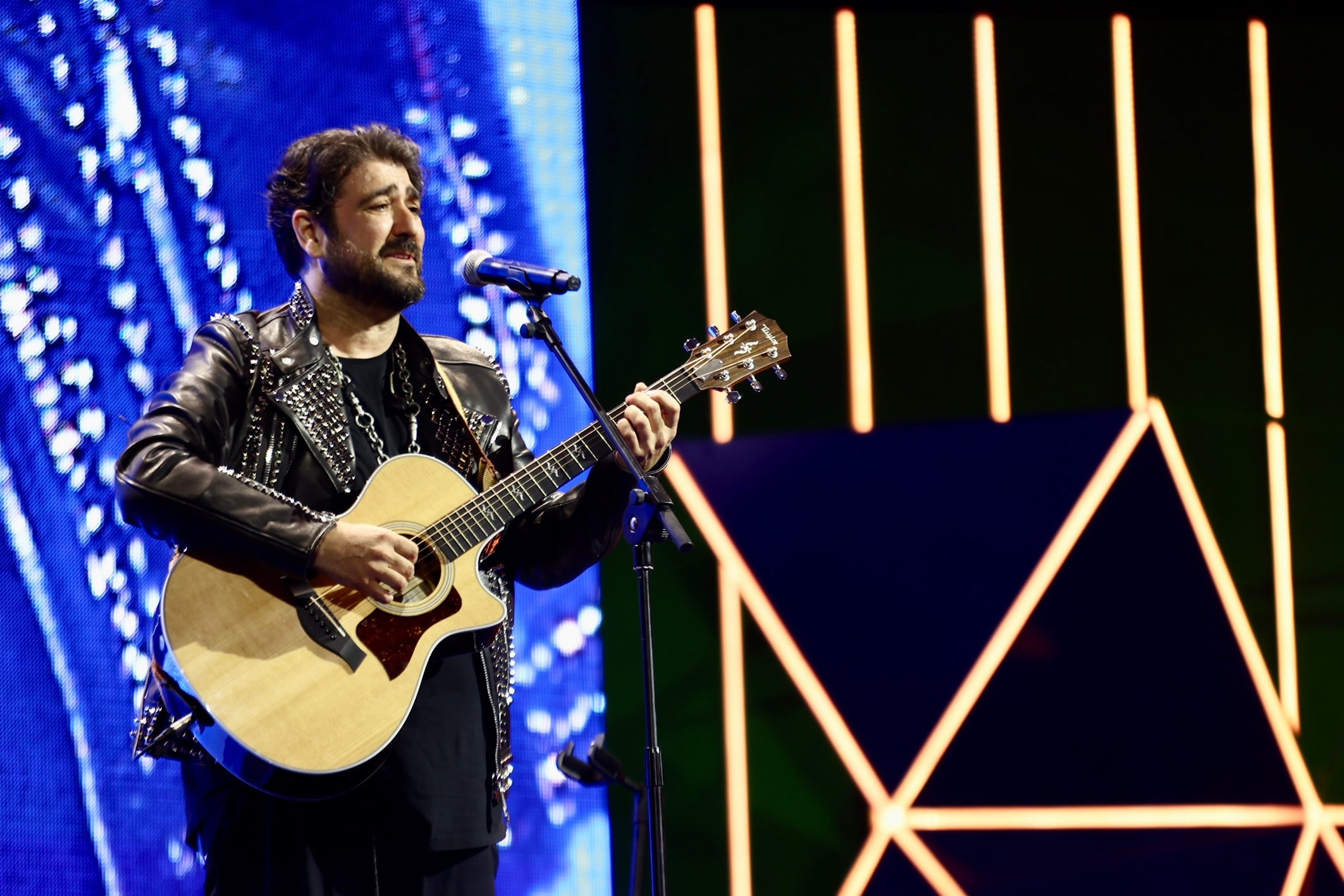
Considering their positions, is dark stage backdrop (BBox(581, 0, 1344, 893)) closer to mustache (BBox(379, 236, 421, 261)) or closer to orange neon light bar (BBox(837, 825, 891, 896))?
orange neon light bar (BBox(837, 825, 891, 896))

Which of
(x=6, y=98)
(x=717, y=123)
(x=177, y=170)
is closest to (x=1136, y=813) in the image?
(x=717, y=123)

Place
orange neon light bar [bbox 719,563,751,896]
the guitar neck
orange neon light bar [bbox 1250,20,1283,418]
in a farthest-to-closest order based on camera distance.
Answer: orange neon light bar [bbox 1250,20,1283,418] → orange neon light bar [bbox 719,563,751,896] → the guitar neck

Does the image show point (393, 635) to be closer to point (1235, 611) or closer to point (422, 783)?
point (422, 783)

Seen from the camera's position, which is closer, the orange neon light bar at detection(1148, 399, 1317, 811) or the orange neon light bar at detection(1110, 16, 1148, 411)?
the orange neon light bar at detection(1148, 399, 1317, 811)

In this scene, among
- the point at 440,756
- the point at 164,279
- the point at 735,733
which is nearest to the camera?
the point at 440,756

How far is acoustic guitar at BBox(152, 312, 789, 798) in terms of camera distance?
2.06m

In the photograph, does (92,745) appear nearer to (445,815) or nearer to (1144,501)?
(445,815)

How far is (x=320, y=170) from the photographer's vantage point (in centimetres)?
253

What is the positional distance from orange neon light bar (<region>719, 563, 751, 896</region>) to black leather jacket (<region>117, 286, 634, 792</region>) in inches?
46.7

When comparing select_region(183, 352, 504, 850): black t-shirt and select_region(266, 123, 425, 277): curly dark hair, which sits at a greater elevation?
select_region(266, 123, 425, 277): curly dark hair

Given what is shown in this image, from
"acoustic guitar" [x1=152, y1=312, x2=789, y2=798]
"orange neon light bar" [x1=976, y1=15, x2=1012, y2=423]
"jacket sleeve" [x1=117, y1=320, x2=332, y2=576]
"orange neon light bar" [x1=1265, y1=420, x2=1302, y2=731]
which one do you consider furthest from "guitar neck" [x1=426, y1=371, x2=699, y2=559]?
"orange neon light bar" [x1=1265, y1=420, x2=1302, y2=731]

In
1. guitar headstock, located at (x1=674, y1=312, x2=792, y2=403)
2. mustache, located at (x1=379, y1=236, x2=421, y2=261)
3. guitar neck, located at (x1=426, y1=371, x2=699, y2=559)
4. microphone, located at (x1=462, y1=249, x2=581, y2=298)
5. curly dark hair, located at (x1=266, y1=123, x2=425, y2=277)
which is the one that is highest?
curly dark hair, located at (x1=266, y1=123, x2=425, y2=277)

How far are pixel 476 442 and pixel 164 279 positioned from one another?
1.10 m

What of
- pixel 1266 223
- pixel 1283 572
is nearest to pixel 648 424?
pixel 1283 572
